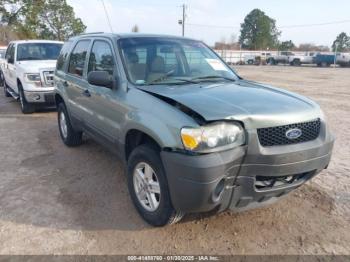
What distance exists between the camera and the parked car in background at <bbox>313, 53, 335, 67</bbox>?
1566 inches

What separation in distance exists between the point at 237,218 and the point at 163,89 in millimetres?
1561

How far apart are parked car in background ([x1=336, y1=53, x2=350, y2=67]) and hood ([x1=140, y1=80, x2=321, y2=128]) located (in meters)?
40.1

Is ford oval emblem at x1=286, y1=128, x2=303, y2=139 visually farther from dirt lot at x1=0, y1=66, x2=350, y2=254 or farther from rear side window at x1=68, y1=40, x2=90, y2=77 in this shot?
rear side window at x1=68, y1=40, x2=90, y2=77

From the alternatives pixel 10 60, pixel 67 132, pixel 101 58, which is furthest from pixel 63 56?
pixel 10 60

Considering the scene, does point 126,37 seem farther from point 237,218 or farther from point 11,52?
point 11,52

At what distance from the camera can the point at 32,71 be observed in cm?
801

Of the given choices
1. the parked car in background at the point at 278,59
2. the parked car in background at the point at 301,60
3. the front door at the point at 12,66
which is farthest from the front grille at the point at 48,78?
the parked car in background at the point at 278,59

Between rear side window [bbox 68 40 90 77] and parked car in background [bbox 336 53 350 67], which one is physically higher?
rear side window [bbox 68 40 90 77]

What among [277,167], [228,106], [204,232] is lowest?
[204,232]

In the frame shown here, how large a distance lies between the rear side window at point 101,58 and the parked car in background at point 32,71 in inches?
167

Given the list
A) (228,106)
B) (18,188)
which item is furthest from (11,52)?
(228,106)

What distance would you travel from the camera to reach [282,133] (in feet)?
9.27

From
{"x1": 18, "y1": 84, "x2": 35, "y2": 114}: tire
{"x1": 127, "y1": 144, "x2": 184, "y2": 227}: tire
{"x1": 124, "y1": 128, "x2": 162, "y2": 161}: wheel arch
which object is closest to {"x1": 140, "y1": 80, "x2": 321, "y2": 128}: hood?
{"x1": 124, "y1": 128, "x2": 162, "y2": 161}: wheel arch

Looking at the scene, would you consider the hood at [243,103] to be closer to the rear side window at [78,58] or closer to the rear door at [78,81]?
the rear door at [78,81]
